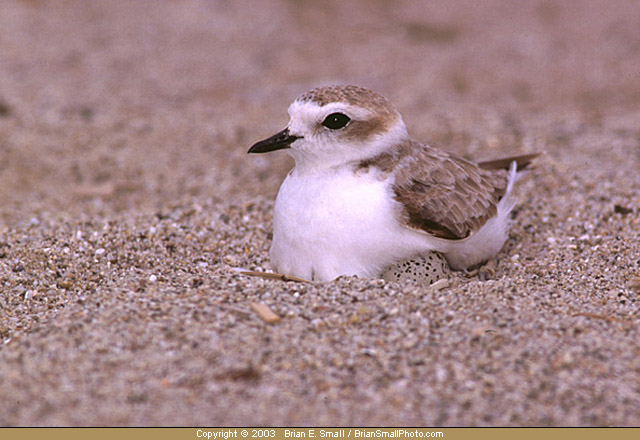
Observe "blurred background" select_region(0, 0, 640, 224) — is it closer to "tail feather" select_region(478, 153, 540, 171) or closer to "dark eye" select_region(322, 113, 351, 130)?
"tail feather" select_region(478, 153, 540, 171)

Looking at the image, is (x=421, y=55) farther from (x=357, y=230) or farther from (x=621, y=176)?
(x=357, y=230)

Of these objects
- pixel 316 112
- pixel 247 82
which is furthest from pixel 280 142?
Result: pixel 247 82

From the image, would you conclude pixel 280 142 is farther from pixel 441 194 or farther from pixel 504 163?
pixel 504 163

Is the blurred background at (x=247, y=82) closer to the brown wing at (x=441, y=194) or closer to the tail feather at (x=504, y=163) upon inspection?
the tail feather at (x=504, y=163)

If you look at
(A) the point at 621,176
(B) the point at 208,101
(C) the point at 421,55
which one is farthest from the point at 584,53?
(B) the point at 208,101

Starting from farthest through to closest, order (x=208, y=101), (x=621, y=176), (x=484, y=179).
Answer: (x=208, y=101)
(x=621, y=176)
(x=484, y=179)
